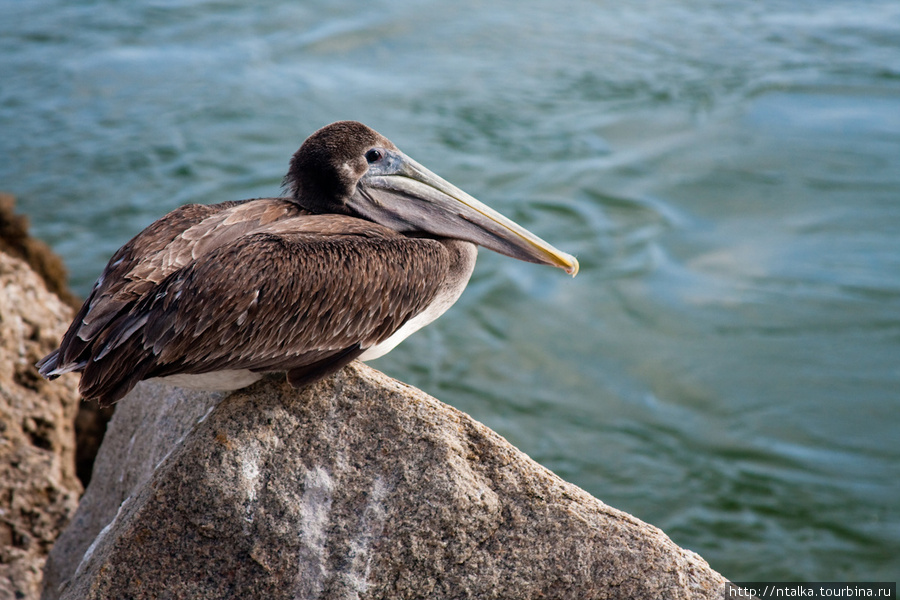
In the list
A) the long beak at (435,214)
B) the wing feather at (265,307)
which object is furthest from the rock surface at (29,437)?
the long beak at (435,214)

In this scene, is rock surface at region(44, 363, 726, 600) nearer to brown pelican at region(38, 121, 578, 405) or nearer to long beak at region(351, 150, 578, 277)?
brown pelican at region(38, 121, 578, 405)

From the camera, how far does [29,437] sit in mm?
6629

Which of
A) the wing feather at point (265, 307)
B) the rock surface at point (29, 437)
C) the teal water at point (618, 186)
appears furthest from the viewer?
the teal water at point (618, 186)

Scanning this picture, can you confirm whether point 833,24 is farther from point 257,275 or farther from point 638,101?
point 257,275

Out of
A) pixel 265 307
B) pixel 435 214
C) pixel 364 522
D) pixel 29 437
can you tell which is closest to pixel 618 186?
A: pixel 435 214

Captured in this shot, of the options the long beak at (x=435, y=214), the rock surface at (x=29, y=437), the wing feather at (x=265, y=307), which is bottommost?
the rock surface at (x=29, y=437)

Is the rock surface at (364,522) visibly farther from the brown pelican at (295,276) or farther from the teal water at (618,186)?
the teal water at (618,186)

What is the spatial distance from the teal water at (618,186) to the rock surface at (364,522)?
6910 millimetres

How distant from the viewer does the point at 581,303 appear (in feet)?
48.1

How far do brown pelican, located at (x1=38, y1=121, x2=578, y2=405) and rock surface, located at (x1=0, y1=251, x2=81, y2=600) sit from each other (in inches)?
89.5

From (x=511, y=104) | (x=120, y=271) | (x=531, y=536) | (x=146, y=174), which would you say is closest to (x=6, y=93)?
(x=146, y=174)

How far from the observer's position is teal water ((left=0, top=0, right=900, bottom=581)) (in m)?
11.9

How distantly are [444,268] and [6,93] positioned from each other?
18.4 m

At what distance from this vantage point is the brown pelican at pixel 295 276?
423 cm
